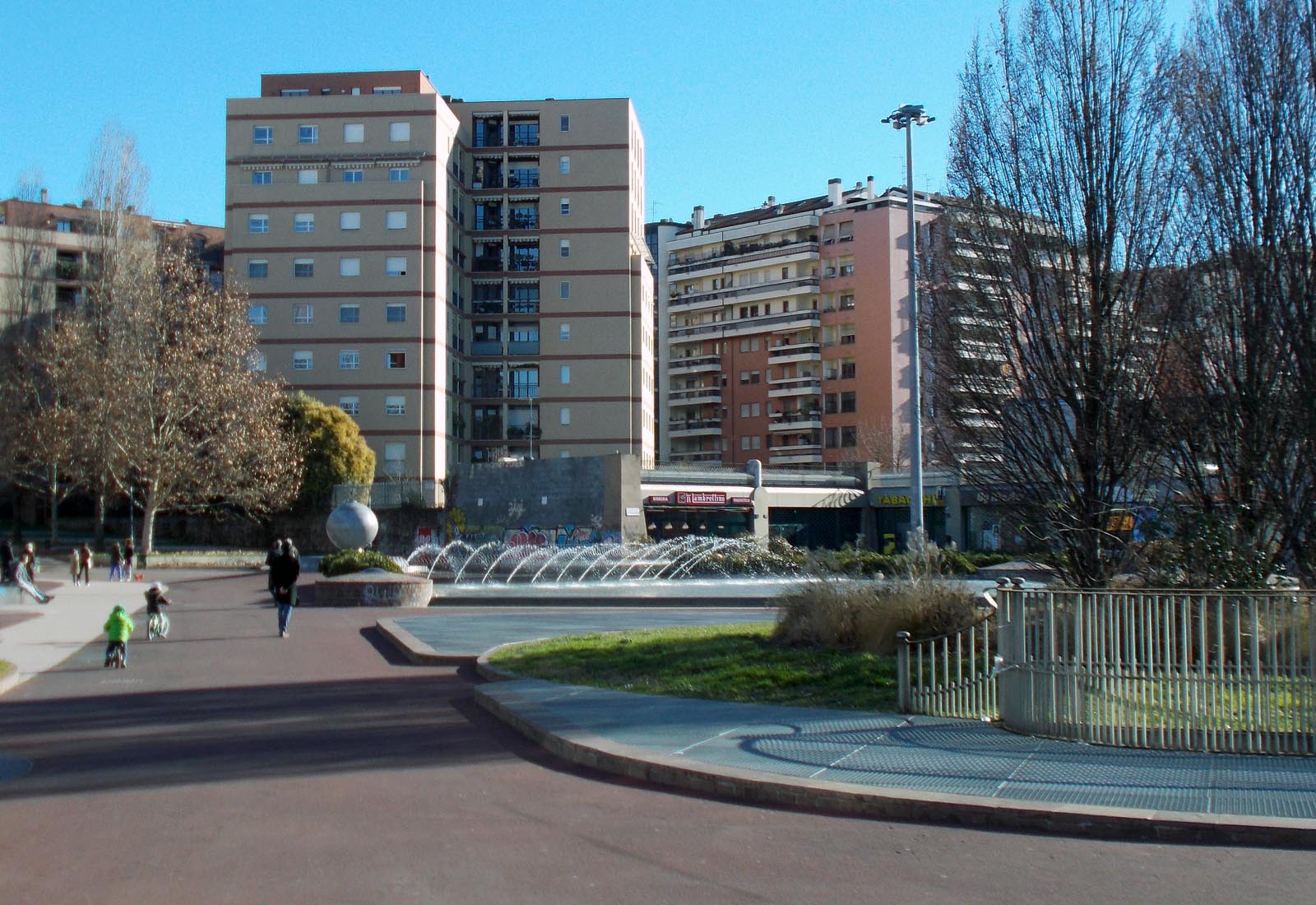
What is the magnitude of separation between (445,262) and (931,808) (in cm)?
5948

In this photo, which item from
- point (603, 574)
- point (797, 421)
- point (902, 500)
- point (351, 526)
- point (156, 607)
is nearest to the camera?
point (156, 607)

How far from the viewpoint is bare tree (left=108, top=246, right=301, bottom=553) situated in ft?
152

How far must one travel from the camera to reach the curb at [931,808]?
23.3 feet

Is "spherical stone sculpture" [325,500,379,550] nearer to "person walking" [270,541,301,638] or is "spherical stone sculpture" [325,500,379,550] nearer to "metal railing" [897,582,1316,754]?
"person walking" [270,541,301,638]

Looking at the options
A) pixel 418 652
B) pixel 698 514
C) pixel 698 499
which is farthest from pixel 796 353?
pixel 418 652

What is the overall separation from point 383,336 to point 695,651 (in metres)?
49.8

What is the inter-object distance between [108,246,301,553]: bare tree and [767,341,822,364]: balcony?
44.2 m

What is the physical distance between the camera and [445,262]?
2537 inches

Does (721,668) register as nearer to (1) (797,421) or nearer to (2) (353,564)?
(2) (353,564)

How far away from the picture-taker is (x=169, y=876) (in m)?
6.49

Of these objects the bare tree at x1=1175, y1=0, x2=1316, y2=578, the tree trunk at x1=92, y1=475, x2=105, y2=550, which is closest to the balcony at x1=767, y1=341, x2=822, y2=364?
the tree trunk at x1=92, y1=475, x2=105, y2=550

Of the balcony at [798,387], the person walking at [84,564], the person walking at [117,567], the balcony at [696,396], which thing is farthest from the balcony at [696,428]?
the person walking at [84,564]

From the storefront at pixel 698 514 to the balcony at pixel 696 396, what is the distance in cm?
3794

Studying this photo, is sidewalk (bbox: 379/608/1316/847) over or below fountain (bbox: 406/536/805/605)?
over
